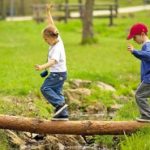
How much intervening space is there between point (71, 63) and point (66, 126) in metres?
11.2

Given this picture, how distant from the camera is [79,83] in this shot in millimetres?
19016

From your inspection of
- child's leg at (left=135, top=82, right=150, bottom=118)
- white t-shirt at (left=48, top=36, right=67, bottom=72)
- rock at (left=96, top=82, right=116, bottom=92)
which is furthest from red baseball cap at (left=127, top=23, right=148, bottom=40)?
rock at (left=96, top=82, right=116, bottom=92)

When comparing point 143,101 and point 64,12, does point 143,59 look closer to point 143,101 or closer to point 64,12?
point 143,101

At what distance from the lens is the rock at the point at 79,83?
18.8 meters

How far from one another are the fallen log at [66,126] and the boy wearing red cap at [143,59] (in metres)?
0.28

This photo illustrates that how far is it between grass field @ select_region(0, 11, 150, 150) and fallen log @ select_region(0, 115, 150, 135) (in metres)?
0.30

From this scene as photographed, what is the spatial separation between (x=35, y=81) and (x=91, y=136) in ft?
17.2

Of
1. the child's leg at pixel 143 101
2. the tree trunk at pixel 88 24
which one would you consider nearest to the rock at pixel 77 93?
the child's leg at pixel 143 101

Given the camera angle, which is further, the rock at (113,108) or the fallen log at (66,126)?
the rock at (113,108)

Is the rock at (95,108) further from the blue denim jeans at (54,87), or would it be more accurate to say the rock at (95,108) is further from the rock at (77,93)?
the blue denim jeans at (54,87)

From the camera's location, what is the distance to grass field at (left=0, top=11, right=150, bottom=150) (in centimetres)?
1632

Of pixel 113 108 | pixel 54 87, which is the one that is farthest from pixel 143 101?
pixel 113 108

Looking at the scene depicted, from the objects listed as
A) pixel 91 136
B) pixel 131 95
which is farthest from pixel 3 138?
pixel 131 95

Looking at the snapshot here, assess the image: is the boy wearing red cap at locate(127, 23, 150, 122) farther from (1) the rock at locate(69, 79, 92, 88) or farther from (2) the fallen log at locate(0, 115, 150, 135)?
(1) the rock at locate(69, 79, 92, 88)
